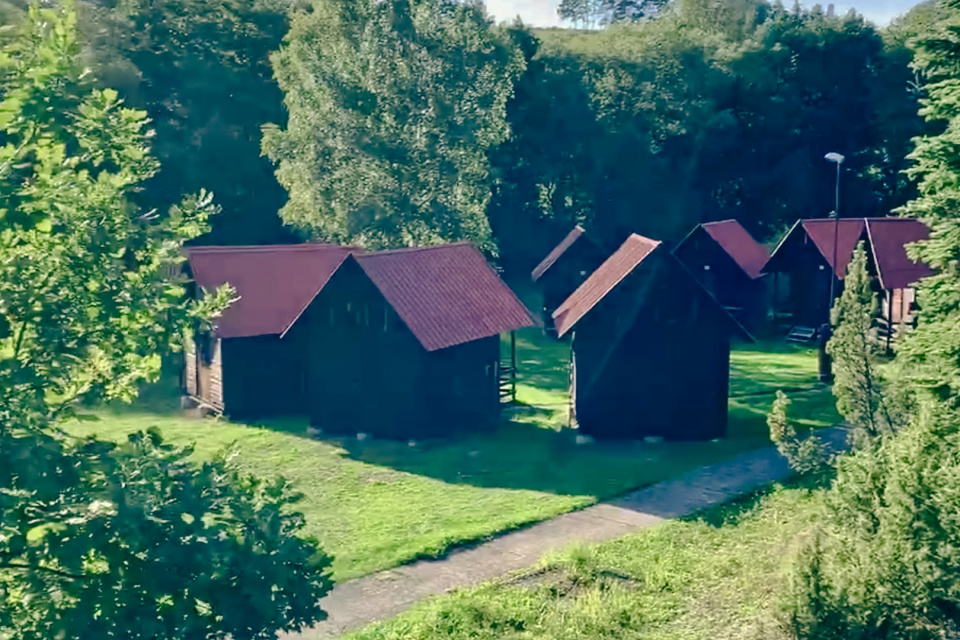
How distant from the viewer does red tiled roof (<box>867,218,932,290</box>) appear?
36219 millimetres

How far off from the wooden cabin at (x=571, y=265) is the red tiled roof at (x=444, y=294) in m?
11.9

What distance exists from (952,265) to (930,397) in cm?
257

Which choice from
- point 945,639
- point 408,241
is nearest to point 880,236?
point 408,241

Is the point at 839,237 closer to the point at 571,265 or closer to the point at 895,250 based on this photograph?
the point at 895,250

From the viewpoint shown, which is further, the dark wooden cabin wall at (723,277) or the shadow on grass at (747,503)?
the dark wooden cabin wall at (723,277)

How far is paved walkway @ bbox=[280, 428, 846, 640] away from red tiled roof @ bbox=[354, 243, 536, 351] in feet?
25.2

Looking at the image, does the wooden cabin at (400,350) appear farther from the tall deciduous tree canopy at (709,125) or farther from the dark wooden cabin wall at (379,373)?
the tall deciduous tree canopy at (709,125)

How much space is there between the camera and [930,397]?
16.7m

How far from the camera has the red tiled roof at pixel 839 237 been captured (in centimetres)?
3981

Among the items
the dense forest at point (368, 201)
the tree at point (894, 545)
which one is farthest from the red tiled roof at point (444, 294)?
the tree at point (894, 545)

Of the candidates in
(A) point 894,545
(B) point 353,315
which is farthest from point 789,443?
(B) point 353,315

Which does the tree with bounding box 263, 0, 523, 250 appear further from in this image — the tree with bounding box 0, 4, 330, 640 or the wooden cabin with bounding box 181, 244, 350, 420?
the tree with bounding box 0, 4, 330, 640

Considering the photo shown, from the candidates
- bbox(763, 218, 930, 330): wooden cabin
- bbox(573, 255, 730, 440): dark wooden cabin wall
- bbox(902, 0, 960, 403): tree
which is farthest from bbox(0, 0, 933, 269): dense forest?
bbox(902, 0, 960, 403): tree

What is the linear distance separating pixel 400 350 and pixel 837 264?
2232 centimetres
